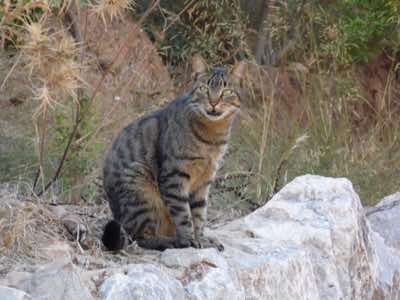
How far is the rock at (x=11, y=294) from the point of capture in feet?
10.6

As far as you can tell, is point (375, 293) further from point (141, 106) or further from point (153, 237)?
point (141, 106)

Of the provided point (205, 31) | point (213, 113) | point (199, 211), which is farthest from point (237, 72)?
point (205, 31)

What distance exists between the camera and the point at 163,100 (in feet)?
26.9

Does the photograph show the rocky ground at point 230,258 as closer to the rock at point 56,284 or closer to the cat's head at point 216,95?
the rock at point 56,284

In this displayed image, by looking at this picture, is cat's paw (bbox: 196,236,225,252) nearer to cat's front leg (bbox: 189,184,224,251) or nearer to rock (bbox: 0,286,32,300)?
cat's front leg (bbox: 189,184,224,251)

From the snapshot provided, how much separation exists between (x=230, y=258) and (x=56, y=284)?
1.14 meters

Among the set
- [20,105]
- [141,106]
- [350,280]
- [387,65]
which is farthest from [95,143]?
[387,65]

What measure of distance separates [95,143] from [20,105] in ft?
3.43

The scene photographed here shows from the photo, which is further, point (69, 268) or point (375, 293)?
point (375, 293)

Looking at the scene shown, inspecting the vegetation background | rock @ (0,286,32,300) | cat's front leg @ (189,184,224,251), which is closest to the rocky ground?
rock @ (0,286,32,300)

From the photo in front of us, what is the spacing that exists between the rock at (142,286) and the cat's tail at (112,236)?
19.7 inches

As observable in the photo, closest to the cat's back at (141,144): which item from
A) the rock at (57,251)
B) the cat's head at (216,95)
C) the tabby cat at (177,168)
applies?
the tabby cat at (177,168)

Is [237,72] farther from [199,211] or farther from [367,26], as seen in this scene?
[367,26]

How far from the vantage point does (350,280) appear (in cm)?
499
